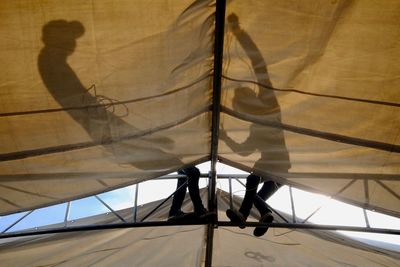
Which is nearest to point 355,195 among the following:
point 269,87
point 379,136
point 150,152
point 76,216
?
point 379,136

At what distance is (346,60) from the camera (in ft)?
6.76

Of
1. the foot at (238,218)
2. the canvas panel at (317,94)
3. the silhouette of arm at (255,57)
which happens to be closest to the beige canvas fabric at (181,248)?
the foot at (238,218)

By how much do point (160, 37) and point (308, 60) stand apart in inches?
31.7

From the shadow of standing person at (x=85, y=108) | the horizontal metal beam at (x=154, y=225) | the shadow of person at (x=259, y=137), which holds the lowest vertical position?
the horizontal metal beam at (x=154, y=225)

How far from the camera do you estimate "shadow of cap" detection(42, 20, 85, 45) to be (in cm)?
177

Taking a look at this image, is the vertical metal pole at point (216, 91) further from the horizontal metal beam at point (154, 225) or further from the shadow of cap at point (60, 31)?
the shadow of cap at point (60, 31)

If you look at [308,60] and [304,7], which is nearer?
[304,7]

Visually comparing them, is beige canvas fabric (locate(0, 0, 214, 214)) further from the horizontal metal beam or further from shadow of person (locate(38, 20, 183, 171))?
the horizontal metal beam

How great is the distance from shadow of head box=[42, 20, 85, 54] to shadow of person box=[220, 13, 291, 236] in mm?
779

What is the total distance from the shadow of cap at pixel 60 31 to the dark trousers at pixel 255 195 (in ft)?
6.91

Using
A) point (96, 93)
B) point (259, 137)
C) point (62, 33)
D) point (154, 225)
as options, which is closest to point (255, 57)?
point (259, 137)

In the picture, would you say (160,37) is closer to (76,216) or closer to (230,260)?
(76,216)

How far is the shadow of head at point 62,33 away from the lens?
1.77 metres

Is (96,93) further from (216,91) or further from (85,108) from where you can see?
(216,91)
